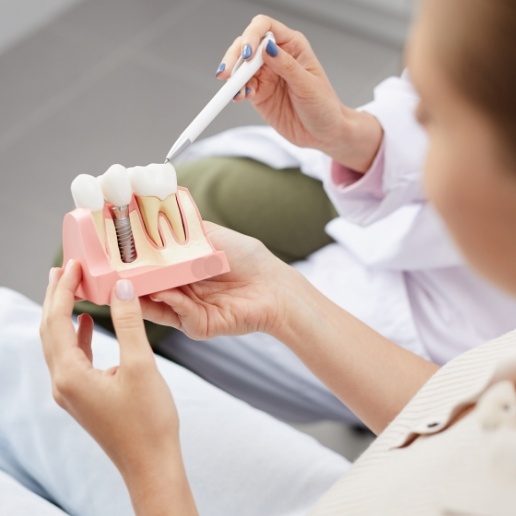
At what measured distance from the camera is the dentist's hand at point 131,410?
70 cm

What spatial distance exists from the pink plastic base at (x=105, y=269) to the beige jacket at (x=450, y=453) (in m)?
0.24

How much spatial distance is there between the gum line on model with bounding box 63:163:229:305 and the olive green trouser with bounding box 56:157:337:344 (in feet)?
1.58

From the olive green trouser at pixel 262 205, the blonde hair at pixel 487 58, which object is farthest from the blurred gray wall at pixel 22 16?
the blonde hair at pixel 487 58

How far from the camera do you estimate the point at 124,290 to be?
30.8 inches

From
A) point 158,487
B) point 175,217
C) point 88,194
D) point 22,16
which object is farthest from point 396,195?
point 22,16

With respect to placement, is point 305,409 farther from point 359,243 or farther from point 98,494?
point 98,494

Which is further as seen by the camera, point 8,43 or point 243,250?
point 8,43

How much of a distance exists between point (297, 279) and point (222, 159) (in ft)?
1.81

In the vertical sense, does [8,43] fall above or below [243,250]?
above

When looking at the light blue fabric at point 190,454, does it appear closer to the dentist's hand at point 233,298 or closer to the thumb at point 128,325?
the dentist's hand at point 233,298

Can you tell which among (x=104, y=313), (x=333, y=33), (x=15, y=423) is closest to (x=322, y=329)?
(x=15, y=423)

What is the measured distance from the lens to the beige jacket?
0.58 m

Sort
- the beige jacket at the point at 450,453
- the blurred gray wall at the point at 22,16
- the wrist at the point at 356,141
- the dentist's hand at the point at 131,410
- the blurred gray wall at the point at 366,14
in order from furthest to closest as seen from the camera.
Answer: the blurred gray wall at the point at 366,14, the blurred gray wall at the point at 22,16, the wrist at the point at 356,141, the dentist's hand at the point at 131,410, the beige jacket at the point at 450,453

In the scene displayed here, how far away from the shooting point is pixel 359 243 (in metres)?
1.33
